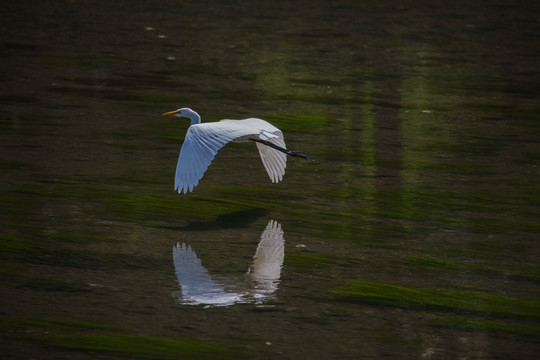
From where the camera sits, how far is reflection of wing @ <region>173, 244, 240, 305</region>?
3.04 metres

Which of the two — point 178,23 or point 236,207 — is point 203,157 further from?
point 178,23

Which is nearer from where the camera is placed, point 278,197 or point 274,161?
point 278,197

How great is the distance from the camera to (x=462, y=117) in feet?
19.8

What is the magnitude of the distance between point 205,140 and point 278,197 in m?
0.59

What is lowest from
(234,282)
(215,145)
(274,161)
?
(234,282)

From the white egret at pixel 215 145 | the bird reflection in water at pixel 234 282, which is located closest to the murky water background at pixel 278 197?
the bird reflection in water at pixel 234 282

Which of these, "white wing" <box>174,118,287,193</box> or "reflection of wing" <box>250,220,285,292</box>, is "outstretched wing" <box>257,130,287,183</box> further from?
"reflection of wing" <box>250,220,285,292</box>

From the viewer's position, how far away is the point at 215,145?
383 cm

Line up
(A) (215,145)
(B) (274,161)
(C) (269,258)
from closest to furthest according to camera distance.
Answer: (C) (269,258), (A) (215,145), (B) (274,161)

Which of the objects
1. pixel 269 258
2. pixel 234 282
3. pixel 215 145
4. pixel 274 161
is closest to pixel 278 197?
pixel 274 161

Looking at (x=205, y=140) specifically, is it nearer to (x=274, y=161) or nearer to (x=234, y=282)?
(x=274, y=161)

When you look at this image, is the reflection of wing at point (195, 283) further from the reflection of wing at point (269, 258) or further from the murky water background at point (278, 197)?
the reflection of wing at point (269, 258)

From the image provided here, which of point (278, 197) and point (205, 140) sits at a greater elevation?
point (205, 140)

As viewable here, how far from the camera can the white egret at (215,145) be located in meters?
3.73
